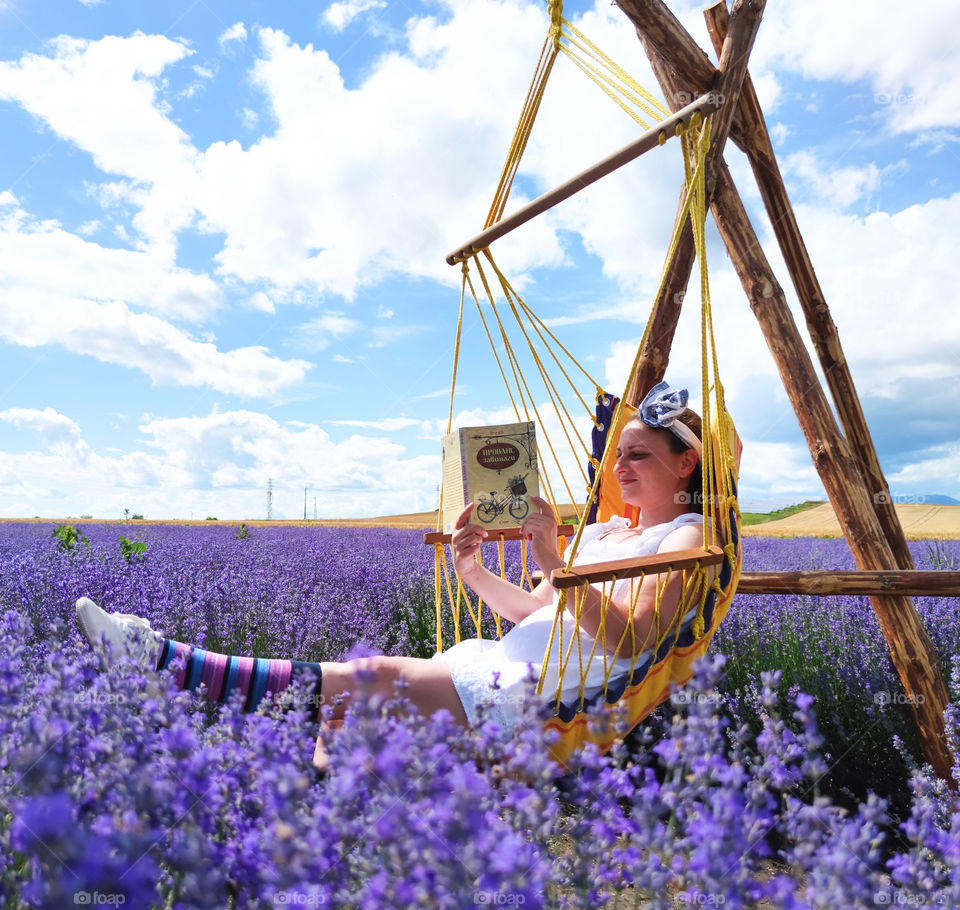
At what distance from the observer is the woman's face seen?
199 centimetres

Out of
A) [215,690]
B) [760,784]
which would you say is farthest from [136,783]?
[215,690]

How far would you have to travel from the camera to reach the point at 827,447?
8.14ft

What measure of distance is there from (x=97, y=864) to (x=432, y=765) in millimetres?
280

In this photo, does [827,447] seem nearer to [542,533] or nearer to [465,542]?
Answer: [542,533]

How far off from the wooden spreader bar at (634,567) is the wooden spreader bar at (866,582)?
39.3 inches

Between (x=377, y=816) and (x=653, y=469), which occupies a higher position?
(x=653, y=469)

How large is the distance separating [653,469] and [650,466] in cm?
1

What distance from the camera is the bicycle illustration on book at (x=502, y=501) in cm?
197
